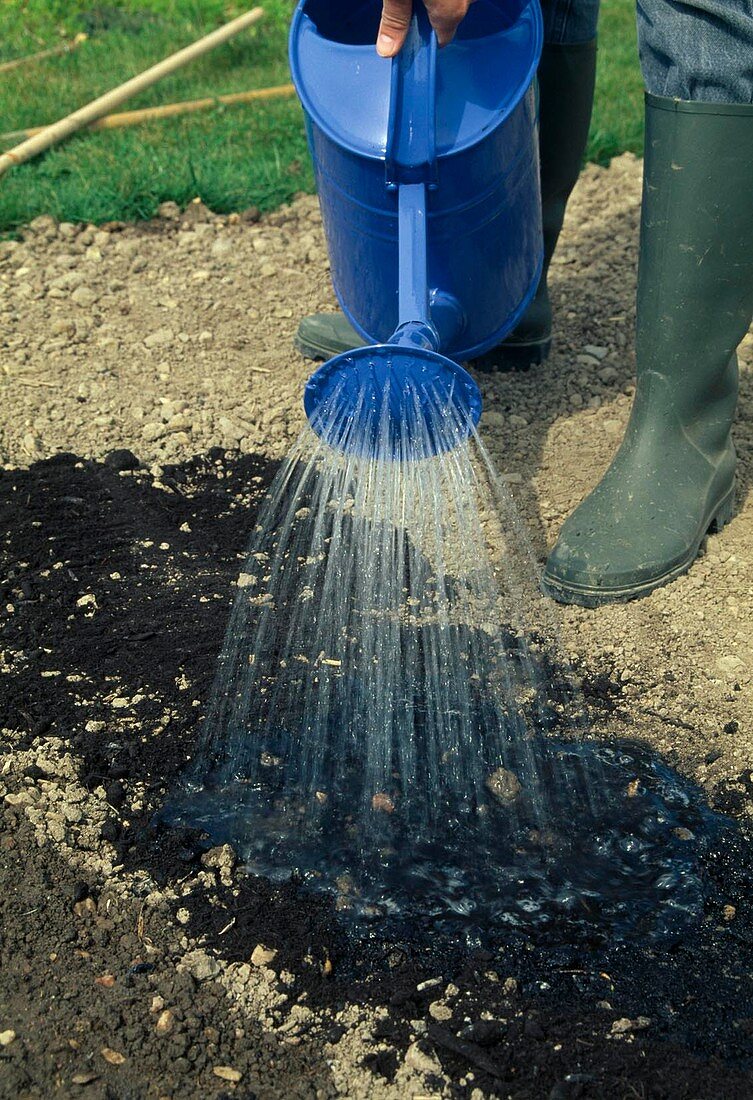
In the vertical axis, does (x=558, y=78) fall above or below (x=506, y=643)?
above

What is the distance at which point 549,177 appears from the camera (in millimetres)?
2807

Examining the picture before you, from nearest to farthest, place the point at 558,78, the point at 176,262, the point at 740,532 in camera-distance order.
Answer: the point at 740,532 → the point at 558,78 → the point at 176,262

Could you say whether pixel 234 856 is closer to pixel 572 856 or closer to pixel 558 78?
pixel 572 856

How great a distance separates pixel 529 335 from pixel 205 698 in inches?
55.1

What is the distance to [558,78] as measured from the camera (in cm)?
268

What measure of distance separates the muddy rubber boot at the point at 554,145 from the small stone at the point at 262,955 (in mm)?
1803

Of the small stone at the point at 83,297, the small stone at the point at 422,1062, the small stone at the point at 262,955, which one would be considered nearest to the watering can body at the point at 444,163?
the small stone at the point at 83,297

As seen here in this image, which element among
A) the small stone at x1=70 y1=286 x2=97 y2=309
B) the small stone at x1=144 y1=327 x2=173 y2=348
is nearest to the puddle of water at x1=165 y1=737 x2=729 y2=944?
the small stone at x1=144 y1=327 x2=173 y2=348

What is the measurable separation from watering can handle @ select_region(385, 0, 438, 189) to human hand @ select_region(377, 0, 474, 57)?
0.02 metres

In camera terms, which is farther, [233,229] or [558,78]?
[233,229]

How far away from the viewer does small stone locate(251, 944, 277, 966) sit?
1.64m

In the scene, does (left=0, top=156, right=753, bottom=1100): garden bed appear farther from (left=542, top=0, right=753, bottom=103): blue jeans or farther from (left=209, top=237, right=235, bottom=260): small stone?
(left=542, top=0, right=753, bottom=103): blue jeans

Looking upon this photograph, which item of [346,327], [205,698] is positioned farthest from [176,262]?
[205,698]

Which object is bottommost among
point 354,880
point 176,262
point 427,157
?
point 354,880
